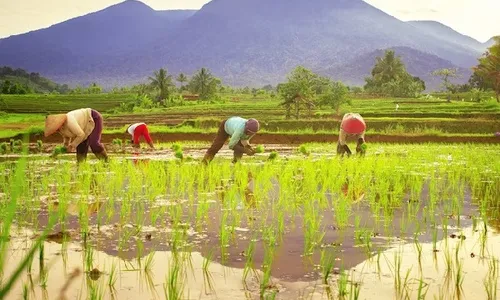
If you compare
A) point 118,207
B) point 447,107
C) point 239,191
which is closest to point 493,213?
point 239,191

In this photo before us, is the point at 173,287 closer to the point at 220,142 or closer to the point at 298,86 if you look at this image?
the point at 220,142

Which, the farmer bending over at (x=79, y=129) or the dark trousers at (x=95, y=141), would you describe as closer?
the farmer bending over at (x=79, y=129)

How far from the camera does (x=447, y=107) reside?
35250 millimetres

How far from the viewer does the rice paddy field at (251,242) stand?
3180 mm

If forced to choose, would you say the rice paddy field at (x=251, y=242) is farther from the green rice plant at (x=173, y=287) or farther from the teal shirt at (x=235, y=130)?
the teal shirt at (x=235, y=130)

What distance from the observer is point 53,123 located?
9.02 metres

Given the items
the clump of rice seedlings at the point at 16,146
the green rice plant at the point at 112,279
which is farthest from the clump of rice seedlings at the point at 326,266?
the clump of rice seedlings at the point at 16,146

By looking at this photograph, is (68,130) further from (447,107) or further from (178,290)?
(447,107)

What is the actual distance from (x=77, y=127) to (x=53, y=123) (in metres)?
0.36

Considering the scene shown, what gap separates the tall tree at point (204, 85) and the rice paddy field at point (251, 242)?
55180 millimetres

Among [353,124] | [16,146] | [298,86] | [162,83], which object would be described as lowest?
[16,146]

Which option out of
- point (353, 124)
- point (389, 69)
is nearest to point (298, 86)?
point (353, 124)

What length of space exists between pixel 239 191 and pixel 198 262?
3.29 meters

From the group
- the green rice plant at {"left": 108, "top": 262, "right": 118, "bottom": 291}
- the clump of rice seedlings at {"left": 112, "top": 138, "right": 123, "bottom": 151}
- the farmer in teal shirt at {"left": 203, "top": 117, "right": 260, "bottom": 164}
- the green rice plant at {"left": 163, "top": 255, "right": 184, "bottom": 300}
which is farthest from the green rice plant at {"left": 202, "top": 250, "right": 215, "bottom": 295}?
the clump of rice seedlings at {"left": 112, "top": 138, "right": 123, "bottom": 151}
